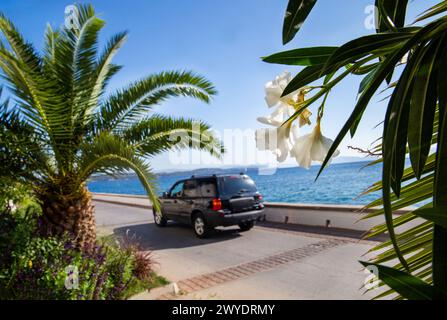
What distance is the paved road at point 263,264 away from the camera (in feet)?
15.3

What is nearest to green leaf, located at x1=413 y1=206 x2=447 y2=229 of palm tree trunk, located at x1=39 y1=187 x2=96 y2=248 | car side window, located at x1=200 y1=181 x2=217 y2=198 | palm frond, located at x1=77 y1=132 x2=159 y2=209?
palm frond, located at x1=77 y1=132 x2=159 y2=209

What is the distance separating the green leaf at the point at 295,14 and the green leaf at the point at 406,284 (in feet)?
1.49

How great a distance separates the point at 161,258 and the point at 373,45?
7.14 meters

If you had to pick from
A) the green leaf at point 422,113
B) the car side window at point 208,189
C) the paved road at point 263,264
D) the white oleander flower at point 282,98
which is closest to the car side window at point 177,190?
the car side window at point 208,189

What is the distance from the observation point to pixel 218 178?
8859 mm

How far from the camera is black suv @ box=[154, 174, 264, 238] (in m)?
8.59

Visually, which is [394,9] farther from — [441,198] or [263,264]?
[263,264]

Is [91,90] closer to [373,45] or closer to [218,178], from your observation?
[218,178]

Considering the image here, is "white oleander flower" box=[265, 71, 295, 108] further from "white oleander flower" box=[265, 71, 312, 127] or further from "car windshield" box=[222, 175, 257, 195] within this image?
"car windshield" box=[222, 175, 257, 195]

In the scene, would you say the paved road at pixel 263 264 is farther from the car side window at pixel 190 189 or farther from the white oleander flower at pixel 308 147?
the white oleander flower at pixel 308 147

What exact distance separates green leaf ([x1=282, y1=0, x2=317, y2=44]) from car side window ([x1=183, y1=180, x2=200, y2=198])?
8876 mm

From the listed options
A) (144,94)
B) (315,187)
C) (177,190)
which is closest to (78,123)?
(144,94)
